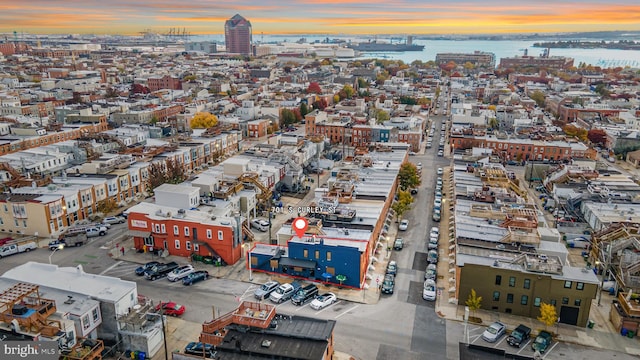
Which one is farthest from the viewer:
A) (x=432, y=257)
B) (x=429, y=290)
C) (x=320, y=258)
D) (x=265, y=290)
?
(x=432, y=257)

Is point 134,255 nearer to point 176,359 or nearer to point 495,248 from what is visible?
point 176,359

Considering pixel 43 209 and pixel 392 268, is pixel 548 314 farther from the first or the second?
pixel 43 209

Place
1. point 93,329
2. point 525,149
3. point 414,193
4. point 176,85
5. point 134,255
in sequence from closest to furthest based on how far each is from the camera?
1. point 93,329
2. point 134,255
3. point 414,193
4. point 525,149
5. point 176,85

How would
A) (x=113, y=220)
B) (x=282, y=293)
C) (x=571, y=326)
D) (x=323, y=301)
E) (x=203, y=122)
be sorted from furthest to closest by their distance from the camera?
(x=203, y=122) < (x=113, y=220) < (x=282, y=293) < (x=323, y=301) < (x=571, y=326)

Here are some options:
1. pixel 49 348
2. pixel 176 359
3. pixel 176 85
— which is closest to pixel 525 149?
pixel 176 359

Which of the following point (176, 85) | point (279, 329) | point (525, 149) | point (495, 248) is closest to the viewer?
point (279, 329)

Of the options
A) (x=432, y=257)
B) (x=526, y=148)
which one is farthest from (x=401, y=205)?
(x=526, y=148)
